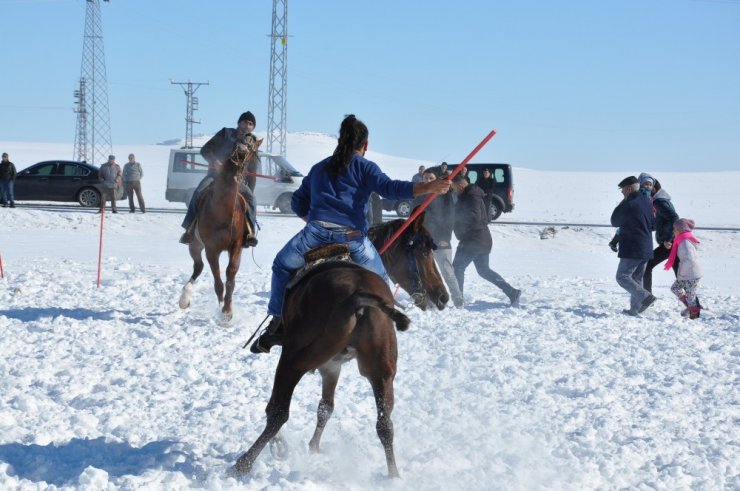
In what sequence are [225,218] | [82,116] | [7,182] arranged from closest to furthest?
[225,218]
[7,182]
[82,116]

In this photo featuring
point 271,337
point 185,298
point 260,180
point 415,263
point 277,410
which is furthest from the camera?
point 260,180

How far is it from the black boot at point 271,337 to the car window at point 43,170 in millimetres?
23220

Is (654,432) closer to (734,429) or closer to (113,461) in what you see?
(734,429)

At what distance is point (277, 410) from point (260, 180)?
2156 cm

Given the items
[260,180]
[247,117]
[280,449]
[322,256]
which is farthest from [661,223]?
[260,180]

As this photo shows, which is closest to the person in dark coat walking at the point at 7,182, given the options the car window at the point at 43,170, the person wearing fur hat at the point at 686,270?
the car window at the point at 43,170

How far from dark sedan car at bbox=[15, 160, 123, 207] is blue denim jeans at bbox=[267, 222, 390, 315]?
2226 centimetres

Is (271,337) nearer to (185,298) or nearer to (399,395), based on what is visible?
(399,395)

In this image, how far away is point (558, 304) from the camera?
1212 cm

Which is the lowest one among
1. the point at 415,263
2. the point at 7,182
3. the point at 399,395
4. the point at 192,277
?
the point at 399,395

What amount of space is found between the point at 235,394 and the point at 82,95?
236ft

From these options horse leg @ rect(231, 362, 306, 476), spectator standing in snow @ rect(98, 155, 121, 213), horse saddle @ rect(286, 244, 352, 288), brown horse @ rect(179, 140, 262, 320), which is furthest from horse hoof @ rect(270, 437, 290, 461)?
spectator standing in snow @ rect(98, 155, 121, 213)

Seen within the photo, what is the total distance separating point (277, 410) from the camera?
4.75m

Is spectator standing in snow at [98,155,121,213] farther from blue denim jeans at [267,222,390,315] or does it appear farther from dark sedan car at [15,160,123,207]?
blue denim jeans at [267,222,390,315]
